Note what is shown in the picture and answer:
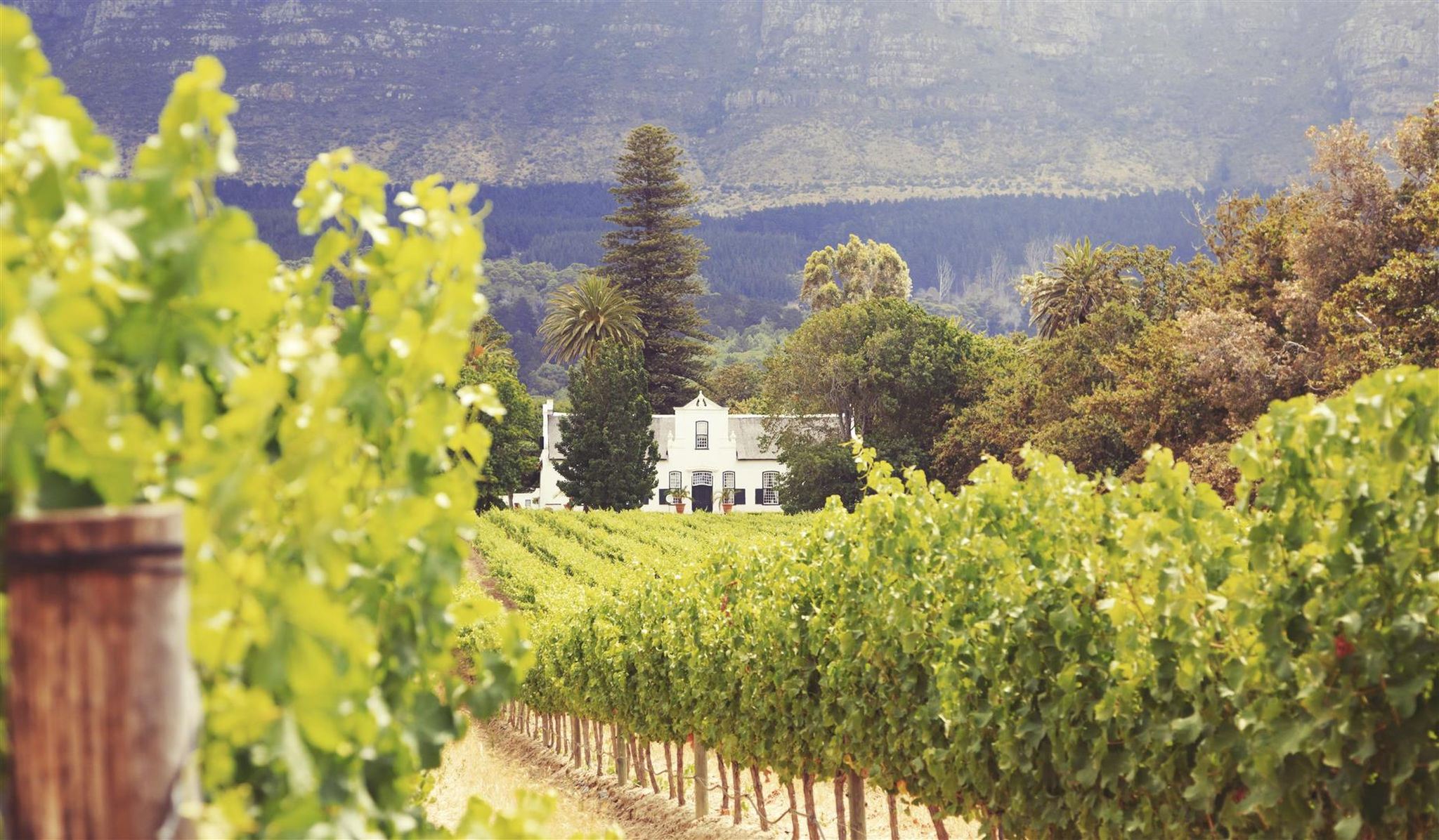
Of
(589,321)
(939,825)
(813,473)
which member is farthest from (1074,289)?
(939,825)

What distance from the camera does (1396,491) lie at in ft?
13.9

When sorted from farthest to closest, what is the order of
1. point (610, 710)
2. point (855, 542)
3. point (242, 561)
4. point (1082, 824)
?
point (610, 710), point (855, 542), point (1082, 824), point (242, 561)

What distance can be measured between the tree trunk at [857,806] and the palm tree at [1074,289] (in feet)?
134

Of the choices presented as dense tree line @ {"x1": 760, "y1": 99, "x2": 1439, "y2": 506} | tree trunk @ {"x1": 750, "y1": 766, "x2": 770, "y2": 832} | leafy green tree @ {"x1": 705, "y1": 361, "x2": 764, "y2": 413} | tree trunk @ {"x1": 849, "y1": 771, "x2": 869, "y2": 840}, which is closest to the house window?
dense tree line @ {"x1": 760, "y1": 99, "x2": 1439, "y2": 506}

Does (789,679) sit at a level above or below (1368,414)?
below

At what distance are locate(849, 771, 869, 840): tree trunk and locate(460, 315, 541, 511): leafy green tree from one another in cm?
5463

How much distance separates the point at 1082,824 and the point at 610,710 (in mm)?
11634

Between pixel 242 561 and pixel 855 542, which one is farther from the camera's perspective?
pixel 855 542

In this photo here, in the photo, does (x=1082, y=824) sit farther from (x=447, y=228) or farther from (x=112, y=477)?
(x=112, y=477)

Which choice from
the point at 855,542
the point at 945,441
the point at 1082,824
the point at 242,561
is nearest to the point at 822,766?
the point at 855,542

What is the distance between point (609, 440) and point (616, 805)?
159 feet

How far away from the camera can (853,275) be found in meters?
92.2

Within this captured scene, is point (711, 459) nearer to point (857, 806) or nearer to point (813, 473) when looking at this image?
point (813, 473)

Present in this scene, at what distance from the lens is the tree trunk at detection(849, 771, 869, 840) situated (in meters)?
10.0
